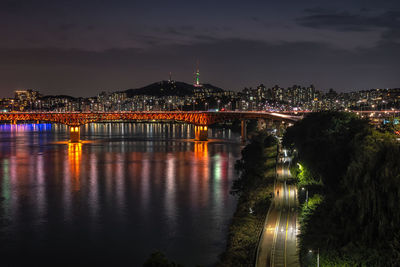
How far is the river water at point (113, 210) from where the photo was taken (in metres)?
18.2

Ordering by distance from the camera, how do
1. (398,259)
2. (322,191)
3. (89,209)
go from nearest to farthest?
1. (398,259)
2. (322,191)
3. (89,209)

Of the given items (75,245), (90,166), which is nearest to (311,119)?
(90,166)

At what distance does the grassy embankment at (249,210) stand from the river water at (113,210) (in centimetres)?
76

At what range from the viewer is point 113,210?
2484cm

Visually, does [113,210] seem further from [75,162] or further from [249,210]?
[75,162]

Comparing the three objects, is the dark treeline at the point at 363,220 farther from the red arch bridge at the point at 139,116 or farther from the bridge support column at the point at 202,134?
the red arch bridge at the point at 139,116

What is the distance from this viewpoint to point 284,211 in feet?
64.7

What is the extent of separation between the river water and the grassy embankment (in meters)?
0.76

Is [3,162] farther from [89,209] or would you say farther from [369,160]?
[369,160]

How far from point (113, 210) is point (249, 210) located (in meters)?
7.77

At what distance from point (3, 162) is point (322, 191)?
115 ft

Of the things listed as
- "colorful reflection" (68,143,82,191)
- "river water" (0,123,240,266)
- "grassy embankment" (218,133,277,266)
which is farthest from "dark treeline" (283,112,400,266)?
"colorful reflection" (68,143,82,191)

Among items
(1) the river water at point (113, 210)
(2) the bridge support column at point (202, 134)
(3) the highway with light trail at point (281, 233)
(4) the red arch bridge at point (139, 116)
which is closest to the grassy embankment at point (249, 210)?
(3) the highway with light trail at point (281, 233)

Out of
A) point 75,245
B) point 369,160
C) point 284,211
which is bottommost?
point 75,245
